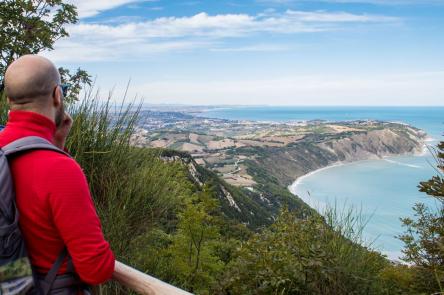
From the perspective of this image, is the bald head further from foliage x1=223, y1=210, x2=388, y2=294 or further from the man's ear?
foliage x1=223, y1=210, x2=388, y2=294

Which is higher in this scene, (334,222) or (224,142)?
(334,222)

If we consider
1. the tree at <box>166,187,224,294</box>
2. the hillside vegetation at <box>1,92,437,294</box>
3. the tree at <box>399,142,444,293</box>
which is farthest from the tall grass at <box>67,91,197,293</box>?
the tree at <box>399,142,444,293</box>

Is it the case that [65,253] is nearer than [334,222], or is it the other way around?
[65,253]

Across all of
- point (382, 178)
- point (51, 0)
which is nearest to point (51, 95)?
point (51, 0)

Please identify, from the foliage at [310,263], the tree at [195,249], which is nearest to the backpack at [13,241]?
the foliage at [310,263]

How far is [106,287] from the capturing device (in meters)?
2.79

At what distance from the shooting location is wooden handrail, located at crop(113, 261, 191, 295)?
1392mm

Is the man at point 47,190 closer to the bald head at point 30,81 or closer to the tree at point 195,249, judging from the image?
the bald head at point 30,81

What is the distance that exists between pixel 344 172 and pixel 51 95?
14078 cm

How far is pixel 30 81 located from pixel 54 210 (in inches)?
15.5

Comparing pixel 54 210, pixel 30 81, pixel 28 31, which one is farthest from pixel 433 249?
pixel 28 31

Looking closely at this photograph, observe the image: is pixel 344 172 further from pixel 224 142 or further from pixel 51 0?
pixel 51 0

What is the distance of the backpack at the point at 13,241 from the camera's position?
1.17 m

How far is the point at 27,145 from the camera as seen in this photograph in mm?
1217
